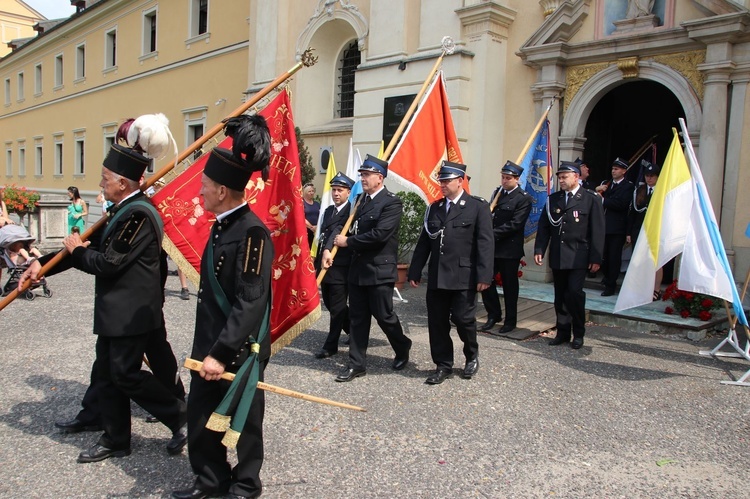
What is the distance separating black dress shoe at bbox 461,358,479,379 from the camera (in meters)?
5.53

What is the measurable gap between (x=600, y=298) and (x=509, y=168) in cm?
268

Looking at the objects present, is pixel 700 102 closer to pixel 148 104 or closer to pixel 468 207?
pixel 468 207

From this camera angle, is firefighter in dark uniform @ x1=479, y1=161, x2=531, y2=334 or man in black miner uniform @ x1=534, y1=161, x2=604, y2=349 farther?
firefighter in dark uniform @ x1=479, y1=161, x2=531, y2=334

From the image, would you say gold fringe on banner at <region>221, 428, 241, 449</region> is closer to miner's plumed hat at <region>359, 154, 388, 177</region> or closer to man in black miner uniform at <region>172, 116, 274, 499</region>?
man in black miner uniform at <region>172, 116, 274, 499</region>

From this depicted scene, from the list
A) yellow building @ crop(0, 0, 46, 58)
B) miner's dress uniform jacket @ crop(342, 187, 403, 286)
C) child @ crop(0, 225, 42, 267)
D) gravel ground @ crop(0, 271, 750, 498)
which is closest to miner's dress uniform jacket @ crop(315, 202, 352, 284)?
miner's dress uniform jacket @ crop(342, 187, 403, 286)

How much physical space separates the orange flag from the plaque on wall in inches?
203

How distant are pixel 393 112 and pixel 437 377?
7692mm

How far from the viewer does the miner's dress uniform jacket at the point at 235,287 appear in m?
3.00

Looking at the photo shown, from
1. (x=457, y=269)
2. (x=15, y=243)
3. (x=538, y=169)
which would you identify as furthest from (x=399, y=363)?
(x=15, y=243)

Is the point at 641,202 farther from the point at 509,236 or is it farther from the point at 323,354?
the point at 323,354

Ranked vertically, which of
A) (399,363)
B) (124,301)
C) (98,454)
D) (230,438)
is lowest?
(98,454)

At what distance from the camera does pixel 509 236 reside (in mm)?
7383

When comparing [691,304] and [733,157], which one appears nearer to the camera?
[691,304]

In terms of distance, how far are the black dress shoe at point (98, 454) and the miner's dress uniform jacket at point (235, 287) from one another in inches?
40.8
